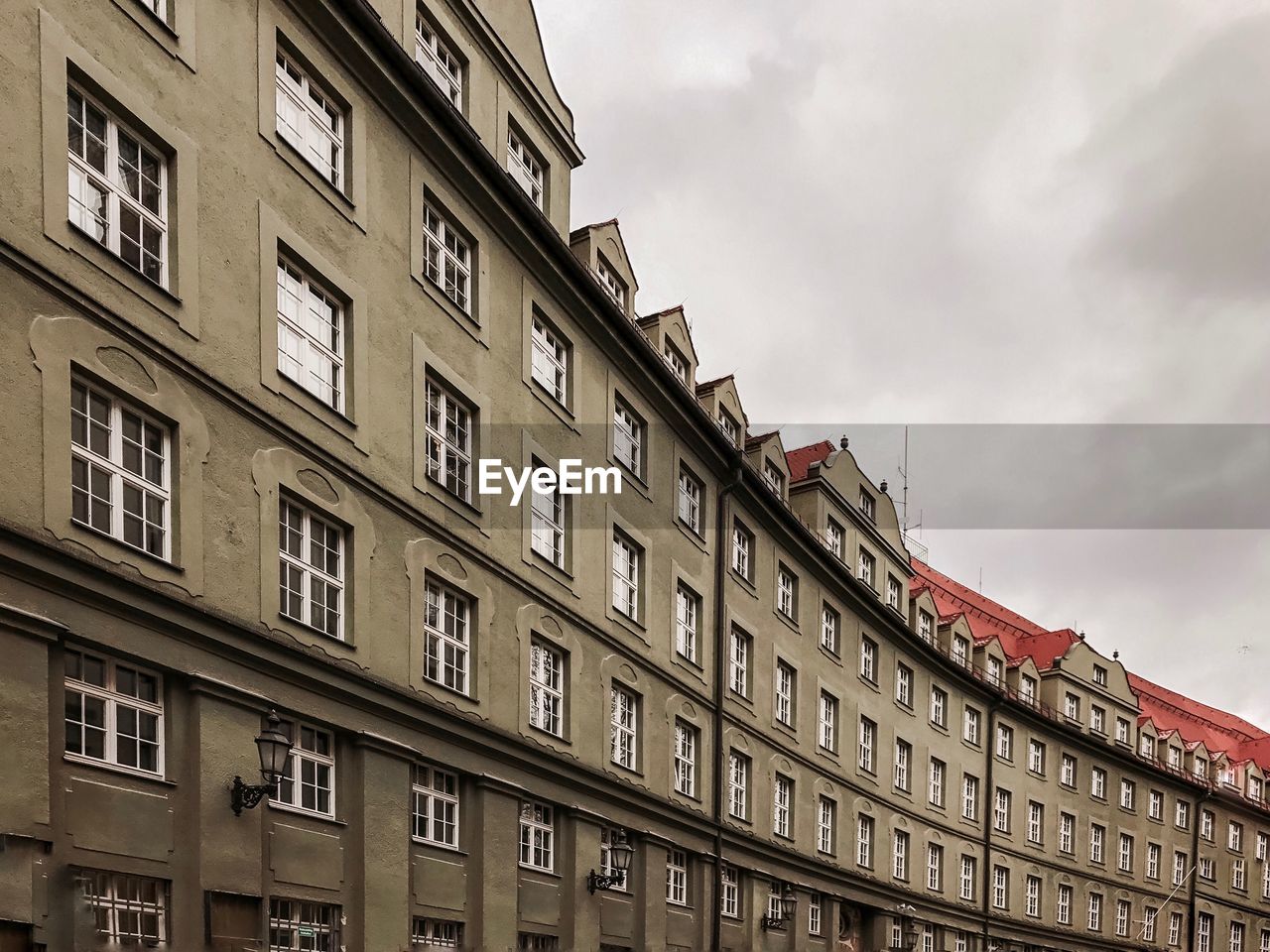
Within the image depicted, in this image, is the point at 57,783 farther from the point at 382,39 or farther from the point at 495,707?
the point at 382,39

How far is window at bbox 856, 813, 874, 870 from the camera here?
3872cm

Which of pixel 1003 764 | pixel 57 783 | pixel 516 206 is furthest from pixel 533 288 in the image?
pixel 1003 764

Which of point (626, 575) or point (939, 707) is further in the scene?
point (939, 707)

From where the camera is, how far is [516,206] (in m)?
Result: 22.8

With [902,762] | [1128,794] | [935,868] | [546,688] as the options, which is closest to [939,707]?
[902,762]

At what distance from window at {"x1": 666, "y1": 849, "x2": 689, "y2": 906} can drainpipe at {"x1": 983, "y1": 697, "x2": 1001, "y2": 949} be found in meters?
21.8

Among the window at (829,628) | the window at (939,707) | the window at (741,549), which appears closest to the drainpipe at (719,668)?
the window at (741,549)

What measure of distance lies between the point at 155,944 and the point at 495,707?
7.90 meters

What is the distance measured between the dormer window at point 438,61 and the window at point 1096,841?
142 feet

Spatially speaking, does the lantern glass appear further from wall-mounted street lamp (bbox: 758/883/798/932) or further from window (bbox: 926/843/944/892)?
window (bbox: 926/843/944/892)

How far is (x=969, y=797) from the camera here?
1861 inches

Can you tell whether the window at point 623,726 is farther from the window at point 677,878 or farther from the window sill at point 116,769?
the window sill at point 116,769

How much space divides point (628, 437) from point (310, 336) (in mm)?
10858

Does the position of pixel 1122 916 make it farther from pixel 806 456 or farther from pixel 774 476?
pixel 774 476
